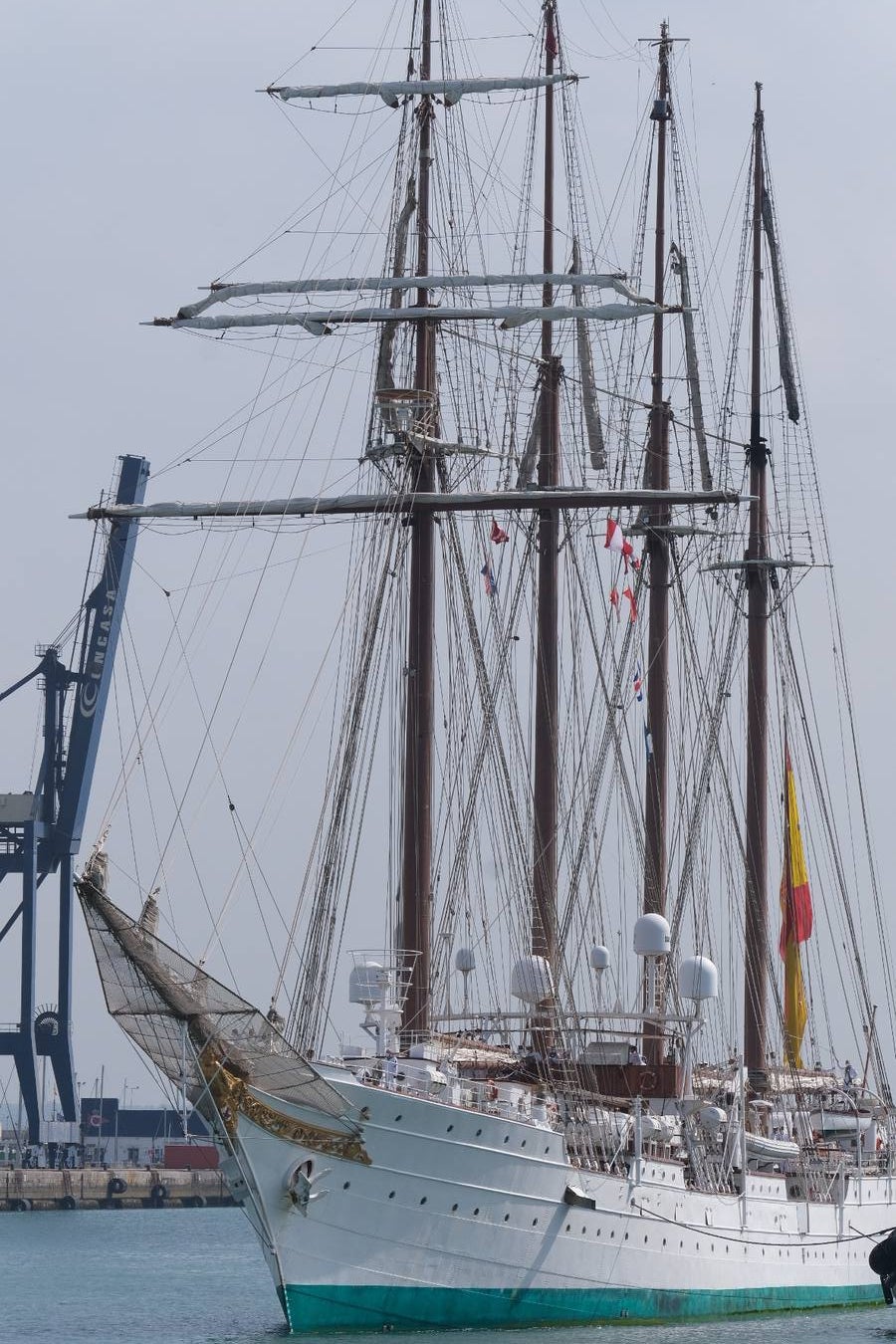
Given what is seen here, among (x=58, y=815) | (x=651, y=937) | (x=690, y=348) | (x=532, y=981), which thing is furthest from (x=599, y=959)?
(x=58, y=815)

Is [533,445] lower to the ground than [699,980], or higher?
higher

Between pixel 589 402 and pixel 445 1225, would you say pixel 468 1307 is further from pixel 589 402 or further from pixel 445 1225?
pixel 589 402

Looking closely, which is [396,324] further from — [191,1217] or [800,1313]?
[191,1217]

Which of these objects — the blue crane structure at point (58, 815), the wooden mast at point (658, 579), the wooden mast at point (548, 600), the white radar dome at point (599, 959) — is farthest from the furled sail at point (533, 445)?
the blue crane structure at point (58, 815)

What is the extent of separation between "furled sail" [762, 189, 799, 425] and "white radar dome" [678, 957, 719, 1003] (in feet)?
83.5

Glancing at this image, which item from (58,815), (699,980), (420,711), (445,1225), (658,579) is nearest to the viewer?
(445,1225)

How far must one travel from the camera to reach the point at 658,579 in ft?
260

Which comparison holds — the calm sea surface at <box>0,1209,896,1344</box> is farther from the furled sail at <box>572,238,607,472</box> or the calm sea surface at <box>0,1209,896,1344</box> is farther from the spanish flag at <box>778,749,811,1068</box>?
the furled sail at <box>572,238,607,472</box>

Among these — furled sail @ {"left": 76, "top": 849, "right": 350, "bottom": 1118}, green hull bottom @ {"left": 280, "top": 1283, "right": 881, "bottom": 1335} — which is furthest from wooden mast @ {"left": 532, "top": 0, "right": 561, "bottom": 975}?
furled sail @ {"left": 76, "top": 849, "right": 350, "bottom": 1118}

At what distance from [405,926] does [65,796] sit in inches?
2836

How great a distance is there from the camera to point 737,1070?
64062mm

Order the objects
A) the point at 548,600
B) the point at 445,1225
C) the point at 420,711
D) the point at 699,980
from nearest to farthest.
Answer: the point at 445,1225 → the point at 420,711 → the point at 699,980 → the point at 548,600

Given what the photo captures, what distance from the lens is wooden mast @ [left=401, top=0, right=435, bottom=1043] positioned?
5812 centimetres

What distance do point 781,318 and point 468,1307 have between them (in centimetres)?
4083
